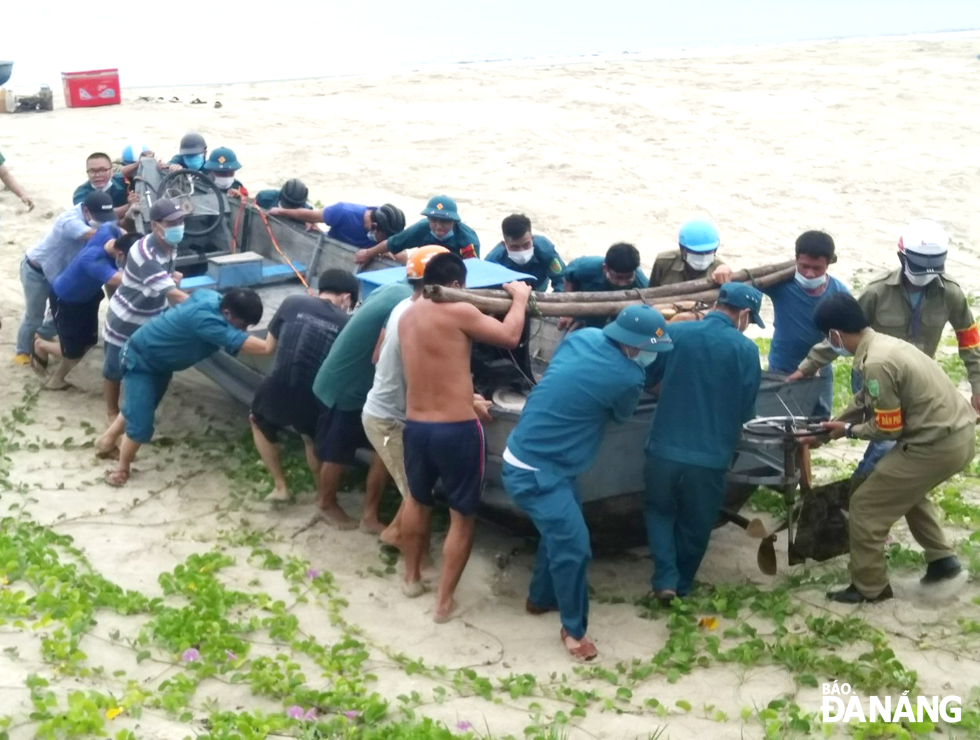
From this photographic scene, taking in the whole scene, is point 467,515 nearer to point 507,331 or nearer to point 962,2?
point 507,331

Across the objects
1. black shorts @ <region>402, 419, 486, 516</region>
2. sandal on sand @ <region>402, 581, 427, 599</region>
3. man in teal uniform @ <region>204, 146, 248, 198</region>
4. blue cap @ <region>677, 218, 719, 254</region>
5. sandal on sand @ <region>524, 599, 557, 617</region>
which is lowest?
sandal on sand @ <region>402, 581, 427, 599</region>

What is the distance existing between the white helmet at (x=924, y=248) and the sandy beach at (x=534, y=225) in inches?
63.8

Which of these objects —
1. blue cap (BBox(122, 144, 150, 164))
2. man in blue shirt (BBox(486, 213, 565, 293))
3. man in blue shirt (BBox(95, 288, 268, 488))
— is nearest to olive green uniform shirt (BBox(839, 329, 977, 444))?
man in blue shirt (BBox(486, 213, 565, 293))

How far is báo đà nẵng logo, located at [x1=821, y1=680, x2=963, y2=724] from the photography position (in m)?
5.76

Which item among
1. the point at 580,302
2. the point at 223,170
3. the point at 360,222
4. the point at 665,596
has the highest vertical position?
the point at 580,302

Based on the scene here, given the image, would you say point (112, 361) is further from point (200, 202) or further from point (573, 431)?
point (573, 431)

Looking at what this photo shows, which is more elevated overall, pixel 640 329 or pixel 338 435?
pixel 640 329

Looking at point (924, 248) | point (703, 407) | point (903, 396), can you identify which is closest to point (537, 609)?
point (703, 407)

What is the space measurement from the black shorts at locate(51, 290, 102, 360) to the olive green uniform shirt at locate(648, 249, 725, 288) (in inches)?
164

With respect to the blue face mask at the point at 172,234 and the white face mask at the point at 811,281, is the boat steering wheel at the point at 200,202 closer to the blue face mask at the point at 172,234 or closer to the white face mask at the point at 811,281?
the blue face mask at the point at 172,234

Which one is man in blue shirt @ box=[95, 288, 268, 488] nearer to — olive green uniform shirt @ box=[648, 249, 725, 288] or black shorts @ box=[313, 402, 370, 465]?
black shorts @ box=[313, 402, 370, 465]

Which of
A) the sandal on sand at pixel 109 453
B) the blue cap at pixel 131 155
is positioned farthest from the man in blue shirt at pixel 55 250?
the sandal on sand at pixel 109 453

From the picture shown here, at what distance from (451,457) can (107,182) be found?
5679 mm

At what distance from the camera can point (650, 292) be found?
758cm
